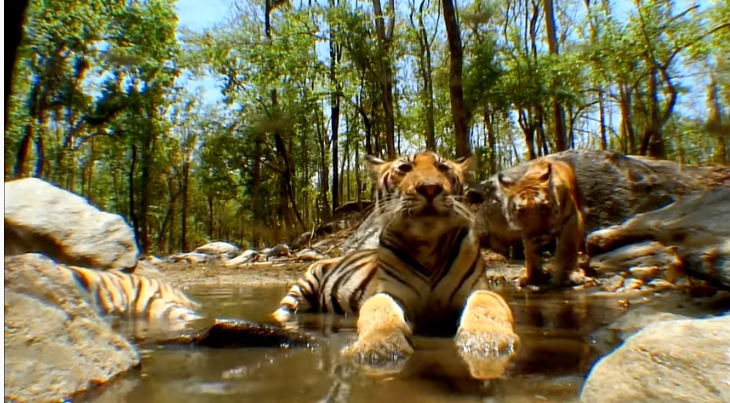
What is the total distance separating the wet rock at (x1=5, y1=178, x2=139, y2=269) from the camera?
6.19 metres

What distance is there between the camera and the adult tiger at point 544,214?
5832mm

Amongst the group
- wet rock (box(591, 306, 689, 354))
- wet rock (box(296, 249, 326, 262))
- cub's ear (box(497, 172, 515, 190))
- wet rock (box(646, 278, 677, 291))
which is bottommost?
wet rock (box(591, 306, 689, 354))

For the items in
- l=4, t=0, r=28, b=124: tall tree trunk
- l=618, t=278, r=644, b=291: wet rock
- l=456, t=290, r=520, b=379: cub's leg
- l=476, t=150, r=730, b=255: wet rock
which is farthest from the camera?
l=476, t=150, r=730, b=255: wet rock

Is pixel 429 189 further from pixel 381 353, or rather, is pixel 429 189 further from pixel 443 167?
pixel 381 353

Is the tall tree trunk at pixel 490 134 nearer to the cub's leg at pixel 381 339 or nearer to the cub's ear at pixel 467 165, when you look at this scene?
the cub's ear at pixel 467 165

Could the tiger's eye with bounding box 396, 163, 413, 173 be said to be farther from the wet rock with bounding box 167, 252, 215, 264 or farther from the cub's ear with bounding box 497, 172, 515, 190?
the wet rock with bounding box 167, 252, 215, 264

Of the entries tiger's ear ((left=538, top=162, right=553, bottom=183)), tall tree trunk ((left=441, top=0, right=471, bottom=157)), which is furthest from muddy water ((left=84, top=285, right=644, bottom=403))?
tall tree trunk ((left=441, top=0, right=471, bottom=157))

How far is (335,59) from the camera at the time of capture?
22891mm

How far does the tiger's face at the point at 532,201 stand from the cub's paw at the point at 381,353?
3.30m

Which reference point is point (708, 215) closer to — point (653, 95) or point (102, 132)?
point (653, 95)

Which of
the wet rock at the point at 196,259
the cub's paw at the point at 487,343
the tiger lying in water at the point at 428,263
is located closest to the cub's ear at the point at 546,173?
the tiger lying in water at the point at 428,263

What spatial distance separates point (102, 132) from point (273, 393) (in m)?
20.4

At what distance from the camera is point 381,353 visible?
2646 mm

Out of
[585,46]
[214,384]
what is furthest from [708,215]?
[585,46]
